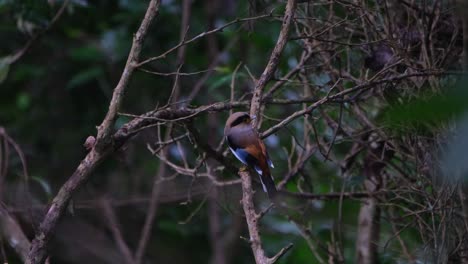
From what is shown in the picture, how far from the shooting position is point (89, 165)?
8.55ft

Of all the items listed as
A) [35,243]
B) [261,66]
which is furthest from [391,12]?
[261,66]

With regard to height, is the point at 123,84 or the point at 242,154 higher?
the point at 123,84

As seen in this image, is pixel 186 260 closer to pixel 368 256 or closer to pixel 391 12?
pixel 368 256

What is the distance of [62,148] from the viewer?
608cm

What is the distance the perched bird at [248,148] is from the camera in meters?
3.01

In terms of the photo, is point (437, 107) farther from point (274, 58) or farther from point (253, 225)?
point (274, 58)

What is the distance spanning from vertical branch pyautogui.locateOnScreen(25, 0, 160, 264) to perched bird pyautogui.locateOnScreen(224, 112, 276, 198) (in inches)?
24.1

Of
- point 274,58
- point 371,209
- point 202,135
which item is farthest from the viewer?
point 371,209

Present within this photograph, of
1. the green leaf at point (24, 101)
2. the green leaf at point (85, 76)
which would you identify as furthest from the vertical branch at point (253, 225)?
the green leaf at point (24, 101)

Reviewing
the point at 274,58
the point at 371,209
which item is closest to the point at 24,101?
the point at 371,209

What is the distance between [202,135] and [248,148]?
71cm

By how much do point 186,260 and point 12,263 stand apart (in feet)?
5.35

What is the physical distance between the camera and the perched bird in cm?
301

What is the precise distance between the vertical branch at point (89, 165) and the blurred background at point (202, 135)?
504mm
